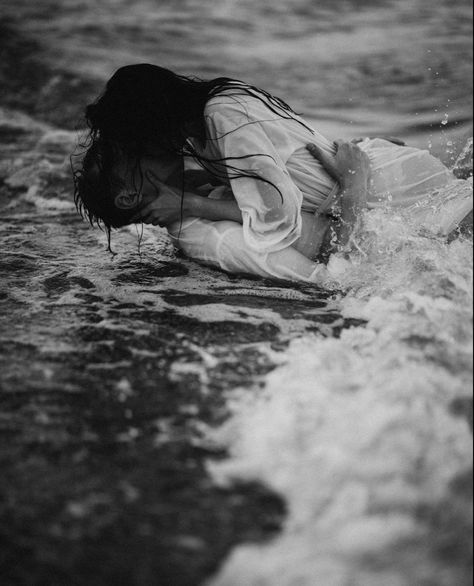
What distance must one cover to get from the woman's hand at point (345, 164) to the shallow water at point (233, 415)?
0.22 m

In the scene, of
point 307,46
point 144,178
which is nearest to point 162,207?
point 144,178

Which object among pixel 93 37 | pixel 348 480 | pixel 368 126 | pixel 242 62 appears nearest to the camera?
pixel 348 480

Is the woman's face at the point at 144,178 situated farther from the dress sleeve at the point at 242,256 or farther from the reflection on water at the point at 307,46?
the reflection on water at the point at 307,46

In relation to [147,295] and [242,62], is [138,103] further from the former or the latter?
[242,62]

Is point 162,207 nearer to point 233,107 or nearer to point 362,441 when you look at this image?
point 233,107

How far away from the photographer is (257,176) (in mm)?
2676

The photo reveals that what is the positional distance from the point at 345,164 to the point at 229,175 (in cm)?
56

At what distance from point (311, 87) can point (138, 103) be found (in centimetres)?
574

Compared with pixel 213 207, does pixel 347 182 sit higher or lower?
higher

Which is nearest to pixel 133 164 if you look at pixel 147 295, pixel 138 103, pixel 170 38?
pixel 138 103

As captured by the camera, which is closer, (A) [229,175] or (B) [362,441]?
(B) [362,441]

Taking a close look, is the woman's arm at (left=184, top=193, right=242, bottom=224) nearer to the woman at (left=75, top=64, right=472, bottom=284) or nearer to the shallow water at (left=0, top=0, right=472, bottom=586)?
the woman at (left=75, top=64, right=472, bottom=284)

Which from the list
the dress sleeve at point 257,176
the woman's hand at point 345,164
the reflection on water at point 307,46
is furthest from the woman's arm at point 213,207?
the reflection on water at point 307,46

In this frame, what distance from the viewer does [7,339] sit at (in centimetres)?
250
